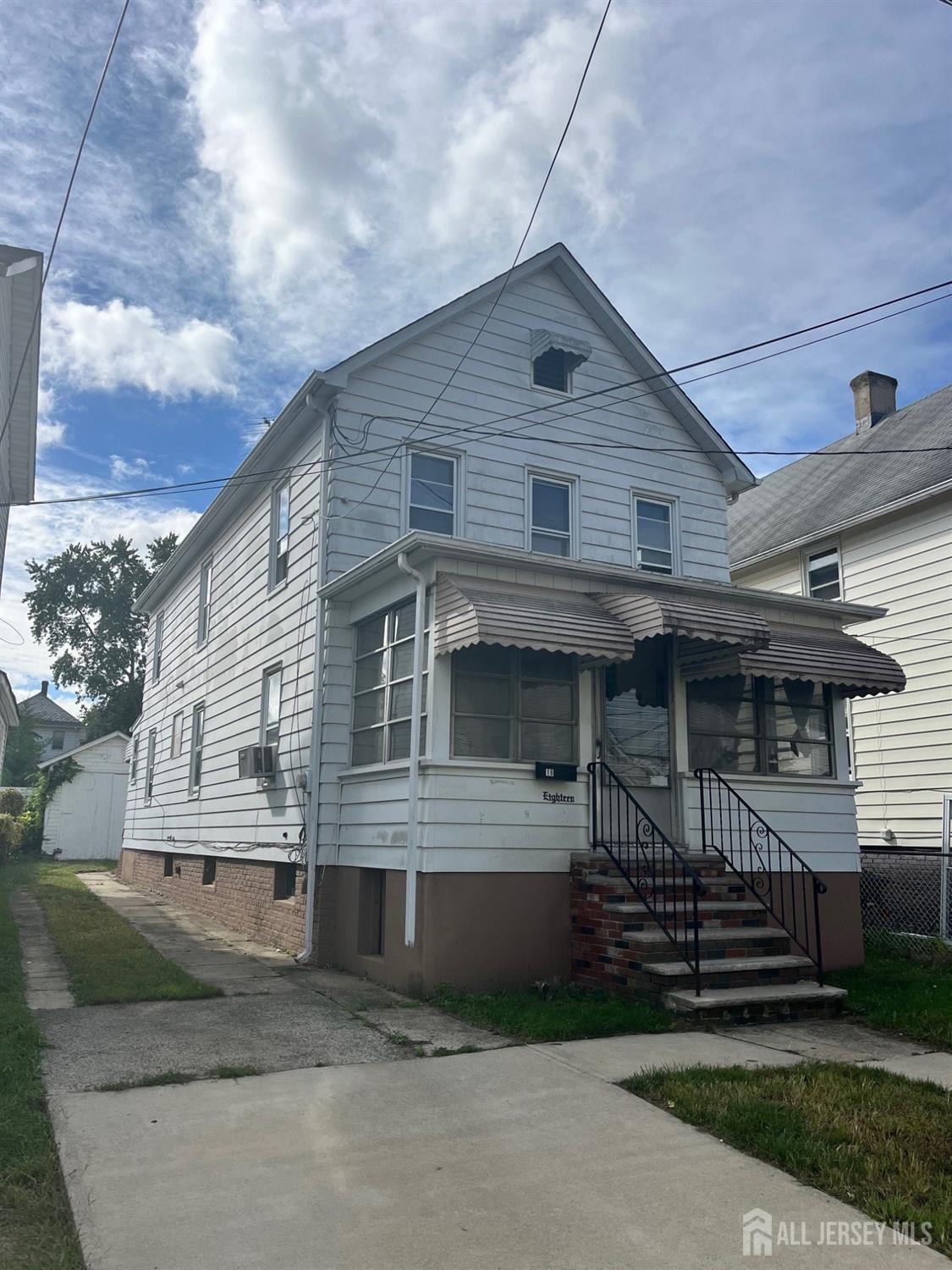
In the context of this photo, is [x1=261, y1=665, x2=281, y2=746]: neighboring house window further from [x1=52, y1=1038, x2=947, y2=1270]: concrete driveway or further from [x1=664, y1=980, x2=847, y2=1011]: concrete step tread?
[x1=52, y1=1038, x2=947, y2=1270]: concrete driveway

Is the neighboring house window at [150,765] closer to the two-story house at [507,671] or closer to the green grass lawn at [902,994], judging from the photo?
the two-story house at [507,671]

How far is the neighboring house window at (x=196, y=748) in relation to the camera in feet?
55.6

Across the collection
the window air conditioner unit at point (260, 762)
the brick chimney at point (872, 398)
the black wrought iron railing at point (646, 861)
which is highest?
the brick chimney at point (872, 398)

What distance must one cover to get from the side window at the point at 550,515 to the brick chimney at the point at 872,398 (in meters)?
8.73

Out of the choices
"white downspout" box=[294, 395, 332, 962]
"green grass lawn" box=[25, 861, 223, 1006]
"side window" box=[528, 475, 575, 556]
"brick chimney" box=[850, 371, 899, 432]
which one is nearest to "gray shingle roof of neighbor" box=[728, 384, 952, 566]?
"brick chimney" box=[850, 371, 899, 432]

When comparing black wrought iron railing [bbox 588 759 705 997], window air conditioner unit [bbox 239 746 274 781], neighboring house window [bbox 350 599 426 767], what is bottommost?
black wrought iron railing [bbox 588 759 705 997]

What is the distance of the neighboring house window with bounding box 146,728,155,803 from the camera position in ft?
68.2

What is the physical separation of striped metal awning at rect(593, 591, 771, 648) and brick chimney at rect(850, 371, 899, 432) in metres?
11.5

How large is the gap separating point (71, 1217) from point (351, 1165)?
116 cm

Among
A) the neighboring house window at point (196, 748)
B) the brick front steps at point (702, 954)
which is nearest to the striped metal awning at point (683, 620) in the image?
the brick front steps at point (702, 954)

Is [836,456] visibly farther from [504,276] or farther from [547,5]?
[547,5]

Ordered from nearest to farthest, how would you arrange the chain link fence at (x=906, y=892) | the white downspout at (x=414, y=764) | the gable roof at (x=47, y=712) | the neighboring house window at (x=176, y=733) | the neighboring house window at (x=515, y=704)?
the white downspout at (x=414, y=764) < the neighboring house window at (x=515, y=704) < the chain link fence at (x=906, y=892) < the neighboring house window at (x=176, y=733) < the gable roof at (x=47, y=712)

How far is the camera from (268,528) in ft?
45.1

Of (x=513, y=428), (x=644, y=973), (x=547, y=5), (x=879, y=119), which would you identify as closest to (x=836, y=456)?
(x=513, y=428)
